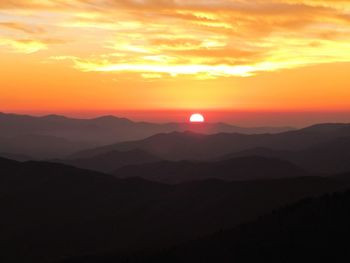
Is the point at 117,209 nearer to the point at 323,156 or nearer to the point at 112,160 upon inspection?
the point at 323,156

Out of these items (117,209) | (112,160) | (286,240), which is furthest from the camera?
(112,160)

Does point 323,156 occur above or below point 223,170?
above

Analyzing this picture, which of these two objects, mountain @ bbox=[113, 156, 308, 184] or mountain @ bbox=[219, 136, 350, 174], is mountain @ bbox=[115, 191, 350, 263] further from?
mountain @ bbox=[219, 136, 350, 174]

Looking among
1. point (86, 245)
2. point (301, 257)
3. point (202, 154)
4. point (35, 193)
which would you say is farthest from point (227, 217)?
point (202, 154)

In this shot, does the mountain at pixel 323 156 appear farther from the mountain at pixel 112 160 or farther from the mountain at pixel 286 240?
the mountain at pixel 286 240

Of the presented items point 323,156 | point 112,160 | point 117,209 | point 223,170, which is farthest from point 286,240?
point 112,160

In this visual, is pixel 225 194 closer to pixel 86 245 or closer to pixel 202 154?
pixel 86 245
